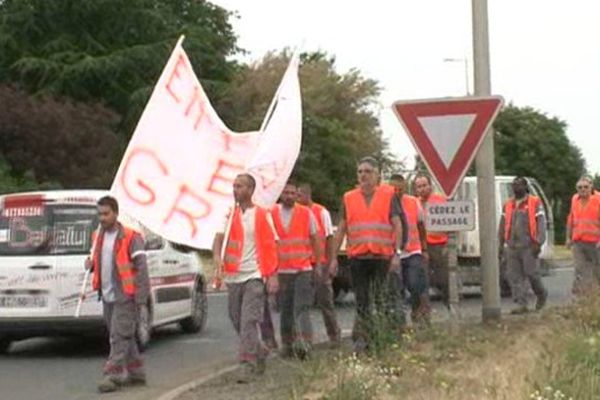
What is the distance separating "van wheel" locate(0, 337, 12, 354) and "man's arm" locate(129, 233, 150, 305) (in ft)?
12.9

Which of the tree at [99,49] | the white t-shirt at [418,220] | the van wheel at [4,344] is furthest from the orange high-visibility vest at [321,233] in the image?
the tree at [99,49]

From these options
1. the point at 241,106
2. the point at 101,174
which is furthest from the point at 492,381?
the point at 241,106

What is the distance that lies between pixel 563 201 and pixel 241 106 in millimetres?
26764

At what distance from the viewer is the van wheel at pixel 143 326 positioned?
13.8m

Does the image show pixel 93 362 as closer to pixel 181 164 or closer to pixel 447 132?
pixel 181 164

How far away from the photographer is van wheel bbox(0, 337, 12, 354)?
1591 cm

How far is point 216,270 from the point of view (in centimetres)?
1203

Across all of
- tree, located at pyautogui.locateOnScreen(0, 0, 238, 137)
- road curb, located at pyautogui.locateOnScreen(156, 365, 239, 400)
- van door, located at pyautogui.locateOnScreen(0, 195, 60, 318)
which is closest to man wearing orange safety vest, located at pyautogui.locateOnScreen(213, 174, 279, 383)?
road curb, located at pyautogui.locateOnScreen(156, 365, 239, 400)

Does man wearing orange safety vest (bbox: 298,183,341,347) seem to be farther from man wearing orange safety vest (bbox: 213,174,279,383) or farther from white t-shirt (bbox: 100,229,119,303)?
white t-shirt (bbox: 100,229,119,303)

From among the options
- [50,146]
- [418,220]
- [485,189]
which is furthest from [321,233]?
[50,146]

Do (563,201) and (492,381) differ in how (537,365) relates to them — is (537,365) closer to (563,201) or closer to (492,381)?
(492,381)

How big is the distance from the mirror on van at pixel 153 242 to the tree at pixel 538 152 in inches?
2434

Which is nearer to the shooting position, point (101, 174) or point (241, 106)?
point (101, 174)

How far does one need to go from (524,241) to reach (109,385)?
7.14 m
